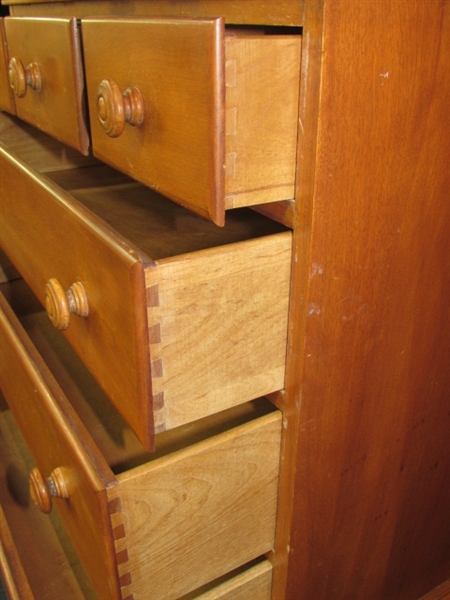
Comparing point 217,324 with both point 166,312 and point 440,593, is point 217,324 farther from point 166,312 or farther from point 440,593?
point 440,593

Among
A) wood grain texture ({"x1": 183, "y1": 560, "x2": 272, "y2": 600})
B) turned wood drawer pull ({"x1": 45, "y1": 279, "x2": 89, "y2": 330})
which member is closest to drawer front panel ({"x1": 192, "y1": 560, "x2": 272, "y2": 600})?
wood grain texture ({"x1": 183, "y1": 560, "x2": 272, "y2": 600})

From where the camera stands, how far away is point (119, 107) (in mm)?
482

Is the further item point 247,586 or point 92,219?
point 247,586

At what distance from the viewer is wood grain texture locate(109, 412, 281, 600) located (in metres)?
0.55

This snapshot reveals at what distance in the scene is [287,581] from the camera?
674mm

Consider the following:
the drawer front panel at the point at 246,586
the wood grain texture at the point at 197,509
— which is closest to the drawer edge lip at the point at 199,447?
the wood grain texture at the point at 197,509

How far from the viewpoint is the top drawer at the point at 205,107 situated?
0.40m

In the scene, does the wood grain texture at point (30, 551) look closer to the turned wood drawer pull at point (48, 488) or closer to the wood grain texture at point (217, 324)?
the turned wood drawer pull at point (48, 488)

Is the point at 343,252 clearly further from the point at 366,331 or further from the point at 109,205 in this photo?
the point at 109,205

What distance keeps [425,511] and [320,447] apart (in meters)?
0.27

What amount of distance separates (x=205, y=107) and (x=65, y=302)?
256 mm

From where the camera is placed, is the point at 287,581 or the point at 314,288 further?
the point at 287,581

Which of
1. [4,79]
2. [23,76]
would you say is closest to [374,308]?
[23,76]

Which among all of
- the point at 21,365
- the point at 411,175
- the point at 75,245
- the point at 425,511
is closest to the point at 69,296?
the point at 75,245
